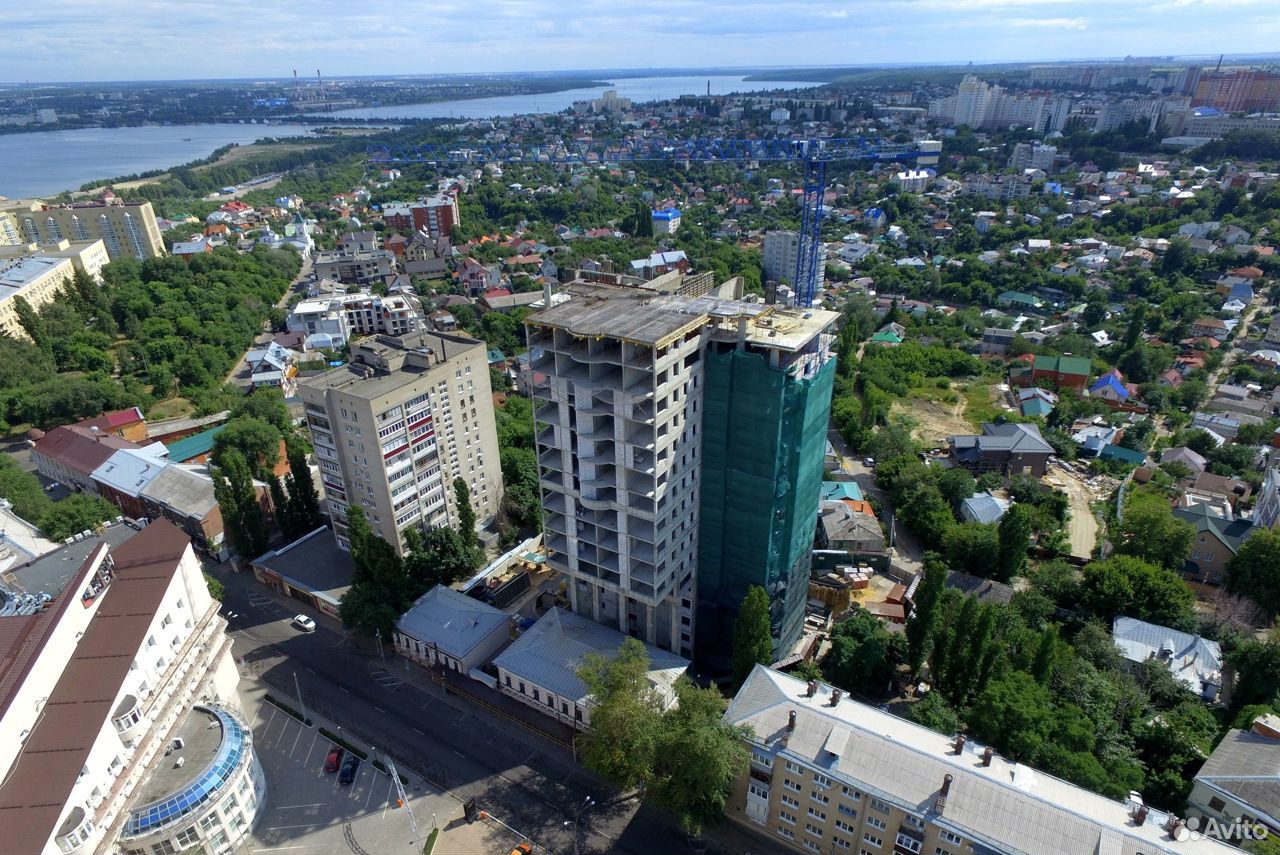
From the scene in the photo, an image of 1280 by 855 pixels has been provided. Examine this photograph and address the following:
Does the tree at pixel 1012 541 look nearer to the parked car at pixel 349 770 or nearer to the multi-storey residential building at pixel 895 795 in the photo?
the multi-storey residential building at pixel 895 795

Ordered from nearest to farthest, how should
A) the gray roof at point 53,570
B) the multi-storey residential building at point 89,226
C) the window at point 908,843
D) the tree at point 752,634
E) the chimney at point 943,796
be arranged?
the chimney at point 943,796
the window at point 908,843
the gray roof at point 53,570
the tree at point 752,634
the multi-storey residential building at point 89,226

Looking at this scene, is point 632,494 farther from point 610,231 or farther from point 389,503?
point 610,231

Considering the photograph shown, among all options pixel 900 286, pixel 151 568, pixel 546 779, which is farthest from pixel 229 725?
pixel 900 286

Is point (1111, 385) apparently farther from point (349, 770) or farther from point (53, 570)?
point (53, 570)

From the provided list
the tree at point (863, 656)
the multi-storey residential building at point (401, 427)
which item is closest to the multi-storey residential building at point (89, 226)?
the multi-storey residential building at point (401, 427)

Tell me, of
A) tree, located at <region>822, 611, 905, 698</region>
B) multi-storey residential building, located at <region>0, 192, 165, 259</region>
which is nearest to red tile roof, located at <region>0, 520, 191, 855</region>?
tree, located at <region>822, 611, 905, 698</region>

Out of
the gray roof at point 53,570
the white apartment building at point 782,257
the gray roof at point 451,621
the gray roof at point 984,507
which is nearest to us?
the gray roof at point 53,570

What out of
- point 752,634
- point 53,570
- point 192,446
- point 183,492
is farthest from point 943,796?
point 192,446

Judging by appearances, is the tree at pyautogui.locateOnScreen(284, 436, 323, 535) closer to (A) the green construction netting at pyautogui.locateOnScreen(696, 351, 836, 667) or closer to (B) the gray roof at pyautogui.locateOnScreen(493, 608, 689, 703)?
(B) the gray roof at pyautogui.locateOnScreen(493, 608, 689, 703)
